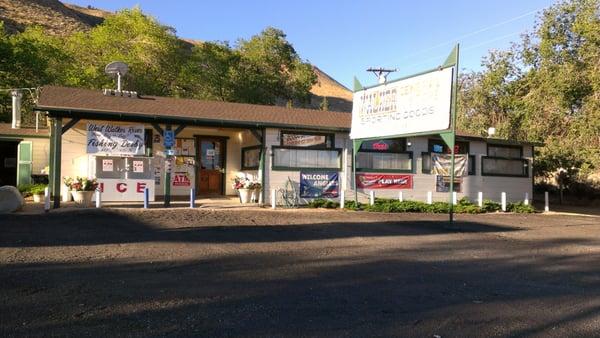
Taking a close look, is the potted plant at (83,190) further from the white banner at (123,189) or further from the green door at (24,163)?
the green door at (24,163)

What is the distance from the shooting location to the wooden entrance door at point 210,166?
20.4 m

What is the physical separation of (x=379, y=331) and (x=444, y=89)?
10.8m

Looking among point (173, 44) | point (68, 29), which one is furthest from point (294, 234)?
point (68, 29)

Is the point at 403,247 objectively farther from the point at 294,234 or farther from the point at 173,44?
the point at 173,44

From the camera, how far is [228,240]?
1041 cm

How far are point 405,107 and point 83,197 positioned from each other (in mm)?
9956

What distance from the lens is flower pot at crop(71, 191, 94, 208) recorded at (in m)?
15.4

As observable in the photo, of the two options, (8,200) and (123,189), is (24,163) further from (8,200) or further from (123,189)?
(8,200)

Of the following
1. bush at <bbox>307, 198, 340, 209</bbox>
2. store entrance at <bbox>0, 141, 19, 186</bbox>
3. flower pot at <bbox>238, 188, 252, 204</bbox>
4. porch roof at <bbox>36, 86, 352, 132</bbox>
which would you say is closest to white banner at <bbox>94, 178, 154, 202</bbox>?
porch roof at <bbox>36, 86, 352, 132</bbox>

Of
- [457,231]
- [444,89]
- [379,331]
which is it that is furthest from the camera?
[444,89]

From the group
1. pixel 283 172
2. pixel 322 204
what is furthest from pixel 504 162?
pixel 283 172

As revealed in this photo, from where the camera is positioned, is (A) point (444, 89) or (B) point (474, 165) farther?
(B) point (474, 165)

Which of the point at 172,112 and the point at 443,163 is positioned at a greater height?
the point at 172,112

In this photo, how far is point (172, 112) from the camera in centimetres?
1694
